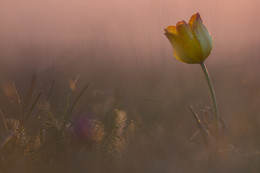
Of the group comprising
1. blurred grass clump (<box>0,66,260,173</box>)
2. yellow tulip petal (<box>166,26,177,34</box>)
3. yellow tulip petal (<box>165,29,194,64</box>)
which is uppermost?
yellow tulip petal (<box>166,26,177,34</box>)

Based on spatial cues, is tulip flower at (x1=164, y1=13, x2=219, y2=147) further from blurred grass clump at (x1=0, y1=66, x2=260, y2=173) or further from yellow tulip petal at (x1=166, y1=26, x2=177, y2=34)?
blurred grass clump at (x1=0, y1=66, x2=260, y2=173)

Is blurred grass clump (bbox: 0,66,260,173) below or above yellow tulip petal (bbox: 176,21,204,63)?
below

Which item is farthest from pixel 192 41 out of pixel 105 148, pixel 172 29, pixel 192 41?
pixel 105 148

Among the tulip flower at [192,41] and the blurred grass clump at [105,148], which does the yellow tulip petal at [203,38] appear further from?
the blurred grass clump at [105,148]

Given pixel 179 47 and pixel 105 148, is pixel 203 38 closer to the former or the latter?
pixel 179 47

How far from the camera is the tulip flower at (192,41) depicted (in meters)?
1.42

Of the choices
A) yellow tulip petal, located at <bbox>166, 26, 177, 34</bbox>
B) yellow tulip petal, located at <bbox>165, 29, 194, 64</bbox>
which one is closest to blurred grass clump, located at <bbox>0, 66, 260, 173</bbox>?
yellow tulip petal, located at <bbox>165, 29, 194, 64</bbox>

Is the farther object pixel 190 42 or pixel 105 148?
pixel 190 42

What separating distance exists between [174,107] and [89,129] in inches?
29.4

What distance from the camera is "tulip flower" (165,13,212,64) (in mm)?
1416

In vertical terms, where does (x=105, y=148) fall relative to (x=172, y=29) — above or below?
below

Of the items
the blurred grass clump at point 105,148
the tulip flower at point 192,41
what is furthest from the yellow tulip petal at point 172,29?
the blurred grass clump at point 105,148

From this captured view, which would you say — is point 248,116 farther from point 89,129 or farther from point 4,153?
point 4,153

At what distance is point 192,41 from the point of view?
1.42 meters
